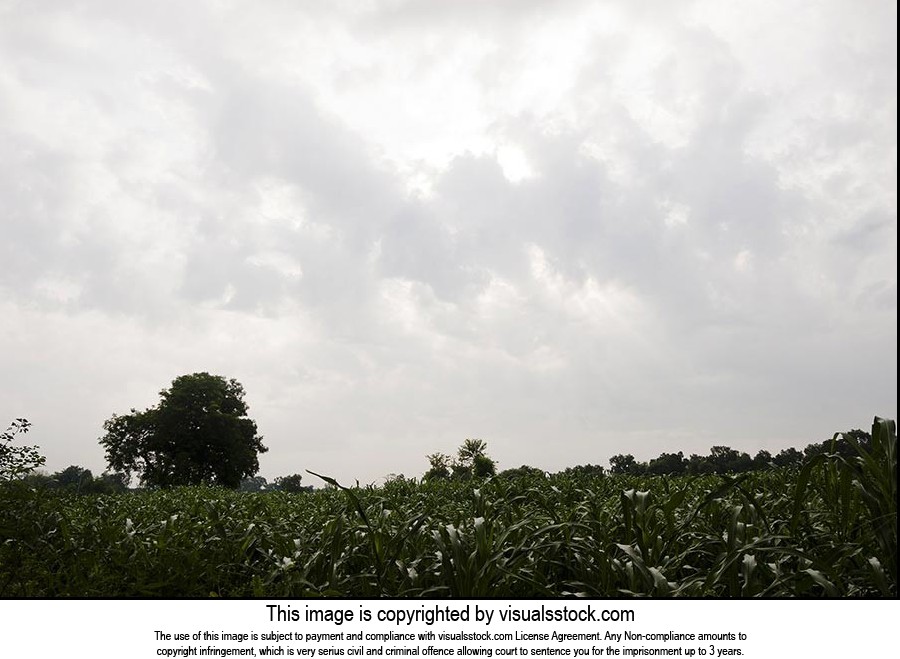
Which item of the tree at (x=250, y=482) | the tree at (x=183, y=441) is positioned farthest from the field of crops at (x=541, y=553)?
the tree at (x=183, y=441)

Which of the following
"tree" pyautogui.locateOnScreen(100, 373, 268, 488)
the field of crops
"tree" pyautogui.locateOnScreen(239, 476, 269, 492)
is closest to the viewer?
the field of crops

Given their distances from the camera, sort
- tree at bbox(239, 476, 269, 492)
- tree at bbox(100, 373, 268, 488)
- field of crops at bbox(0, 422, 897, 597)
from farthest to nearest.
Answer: tree at bbox(100, 373, 268, 488), tree at bbox(239, 476, 269, 492), field of crops at bbox(0, 422, 897, 597)

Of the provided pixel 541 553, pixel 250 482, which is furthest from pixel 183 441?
pixel 541 553

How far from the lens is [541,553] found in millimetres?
3641

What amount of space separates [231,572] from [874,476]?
12.1 ft

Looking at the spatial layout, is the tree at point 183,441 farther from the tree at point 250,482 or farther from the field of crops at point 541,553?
the field of crops at point 541,553

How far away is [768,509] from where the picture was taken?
187 inches

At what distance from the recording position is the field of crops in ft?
9.70

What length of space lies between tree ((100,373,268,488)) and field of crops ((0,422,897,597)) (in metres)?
36.4

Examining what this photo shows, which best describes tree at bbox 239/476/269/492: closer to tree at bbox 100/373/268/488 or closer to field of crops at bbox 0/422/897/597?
tree at bbox 100/373/268/488

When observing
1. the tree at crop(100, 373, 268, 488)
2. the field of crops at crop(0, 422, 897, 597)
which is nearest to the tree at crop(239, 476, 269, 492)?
the tree at crop(100, 373, 268, 488)

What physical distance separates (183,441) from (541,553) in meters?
39.9
